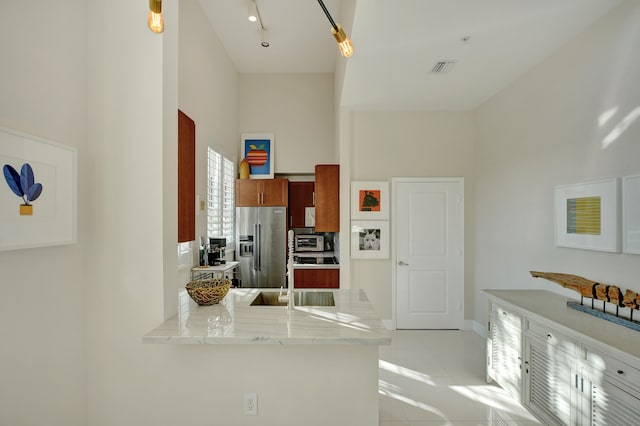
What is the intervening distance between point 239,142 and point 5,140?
14.5ft

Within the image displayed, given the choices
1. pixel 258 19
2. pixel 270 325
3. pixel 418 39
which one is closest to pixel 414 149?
pixel 418 39

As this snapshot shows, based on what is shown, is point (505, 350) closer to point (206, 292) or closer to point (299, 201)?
point (206, 292)

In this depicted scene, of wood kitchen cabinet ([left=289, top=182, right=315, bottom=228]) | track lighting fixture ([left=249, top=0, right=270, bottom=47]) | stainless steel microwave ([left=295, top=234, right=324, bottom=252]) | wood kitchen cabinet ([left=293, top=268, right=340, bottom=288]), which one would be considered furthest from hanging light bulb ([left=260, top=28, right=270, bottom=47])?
wood kitchen cabinet ([left=293, top=268, right=340, bottom=288])

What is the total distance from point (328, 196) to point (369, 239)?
32.0 inches

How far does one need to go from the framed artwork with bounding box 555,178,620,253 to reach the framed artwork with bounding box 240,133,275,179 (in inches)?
160

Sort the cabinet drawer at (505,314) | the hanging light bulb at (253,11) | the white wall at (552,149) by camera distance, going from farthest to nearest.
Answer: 1. the hanging light bulb at (253,11)
2. the cabinet drawer at (505,314)
3. the white wall at (552,149)

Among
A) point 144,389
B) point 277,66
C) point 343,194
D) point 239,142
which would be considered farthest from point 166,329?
point 277,66

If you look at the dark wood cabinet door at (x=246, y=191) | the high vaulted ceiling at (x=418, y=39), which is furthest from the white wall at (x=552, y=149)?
the dark wood cabinet door at (x=246, y=191)

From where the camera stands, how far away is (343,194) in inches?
172

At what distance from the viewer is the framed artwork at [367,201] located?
4.39 meters

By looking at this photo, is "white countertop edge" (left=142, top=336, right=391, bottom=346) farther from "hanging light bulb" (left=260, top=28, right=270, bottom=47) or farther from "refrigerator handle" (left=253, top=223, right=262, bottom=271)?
"hanging light bulb" (left=260, top=28, right=270, bottom=47)

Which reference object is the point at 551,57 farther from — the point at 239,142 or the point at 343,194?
the point at 239,142

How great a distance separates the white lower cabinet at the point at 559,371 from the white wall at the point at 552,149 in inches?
23.3

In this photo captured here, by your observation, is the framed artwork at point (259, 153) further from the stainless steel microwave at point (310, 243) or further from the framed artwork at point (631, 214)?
the framed artwork at point (631, 214)
